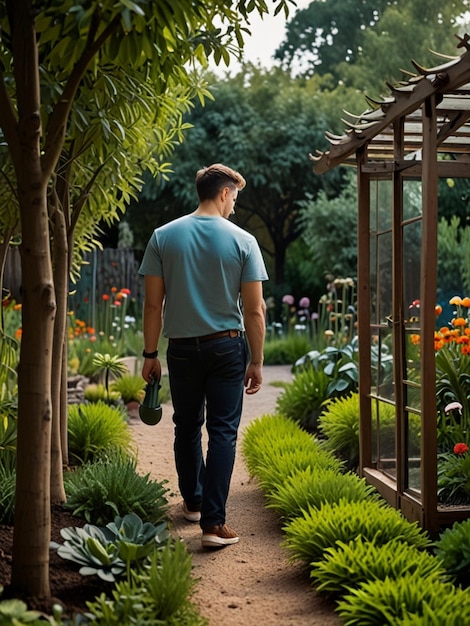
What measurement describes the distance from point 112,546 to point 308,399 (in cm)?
410

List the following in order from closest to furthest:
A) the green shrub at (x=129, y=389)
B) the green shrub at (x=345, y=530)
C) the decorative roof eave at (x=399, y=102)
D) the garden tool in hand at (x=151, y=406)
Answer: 1. the green shrub at (x=345, y=530)
2. the decorative roof eave at (x=399, y=102)
3. the garden tool in hand at (x=151, y=406)
4. the green shrub at (x=129, y=389)

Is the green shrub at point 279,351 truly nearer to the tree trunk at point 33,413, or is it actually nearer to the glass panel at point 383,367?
the glass panel at point 383,367

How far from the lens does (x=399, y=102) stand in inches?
175

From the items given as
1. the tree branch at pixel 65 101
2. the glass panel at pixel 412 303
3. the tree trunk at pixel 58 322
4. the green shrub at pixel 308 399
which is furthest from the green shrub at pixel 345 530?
the green shrub at pixel 308 399

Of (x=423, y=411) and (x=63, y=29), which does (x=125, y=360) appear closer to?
(x=423, y=411)

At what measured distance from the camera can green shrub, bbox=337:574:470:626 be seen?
2.75m

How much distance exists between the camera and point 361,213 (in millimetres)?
5410

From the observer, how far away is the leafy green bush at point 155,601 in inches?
108

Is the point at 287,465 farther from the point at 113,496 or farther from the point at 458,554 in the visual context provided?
the point at 458,554

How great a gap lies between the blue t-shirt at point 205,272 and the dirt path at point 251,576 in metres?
1.06

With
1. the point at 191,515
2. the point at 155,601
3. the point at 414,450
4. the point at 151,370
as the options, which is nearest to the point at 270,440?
the point at 191,515

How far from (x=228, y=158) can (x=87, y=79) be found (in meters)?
15.3

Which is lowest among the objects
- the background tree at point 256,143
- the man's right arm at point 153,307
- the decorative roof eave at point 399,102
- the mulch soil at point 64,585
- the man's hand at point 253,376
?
the mulch soil at point 64,585

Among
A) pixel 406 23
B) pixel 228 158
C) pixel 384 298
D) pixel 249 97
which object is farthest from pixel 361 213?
pixel 406 23
